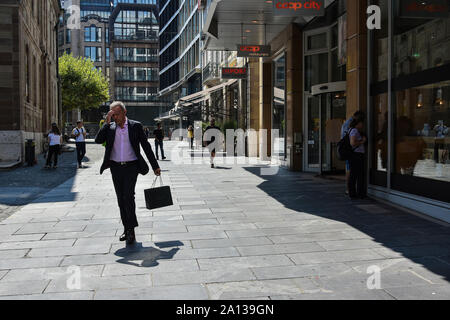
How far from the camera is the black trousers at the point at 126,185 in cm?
591

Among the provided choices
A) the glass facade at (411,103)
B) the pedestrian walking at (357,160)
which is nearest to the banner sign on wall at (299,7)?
the glass facade at (411,103)

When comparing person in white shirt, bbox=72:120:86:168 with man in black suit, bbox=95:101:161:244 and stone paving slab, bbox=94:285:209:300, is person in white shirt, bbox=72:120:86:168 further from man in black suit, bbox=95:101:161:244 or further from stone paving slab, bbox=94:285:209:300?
stone paving slab, bbox=94:285:209:300

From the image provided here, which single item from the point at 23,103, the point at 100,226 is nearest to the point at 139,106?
the point at 23,103

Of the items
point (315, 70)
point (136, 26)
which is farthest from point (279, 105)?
point (136, 26)

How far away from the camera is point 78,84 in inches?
1946

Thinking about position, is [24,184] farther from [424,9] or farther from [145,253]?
[424,9]

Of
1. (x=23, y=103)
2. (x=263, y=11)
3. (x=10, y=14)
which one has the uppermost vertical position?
(x=10, y=14)

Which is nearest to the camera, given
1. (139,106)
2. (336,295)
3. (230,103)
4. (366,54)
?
(336,295)

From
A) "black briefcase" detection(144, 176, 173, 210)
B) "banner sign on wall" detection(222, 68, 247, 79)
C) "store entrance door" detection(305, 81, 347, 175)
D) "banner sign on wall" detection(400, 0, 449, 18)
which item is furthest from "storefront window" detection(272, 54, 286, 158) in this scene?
"black briefcase" detection(144, 176, 173, 210)

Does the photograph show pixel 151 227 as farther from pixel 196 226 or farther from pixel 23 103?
pixel 23 103

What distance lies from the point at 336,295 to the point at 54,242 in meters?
3.60

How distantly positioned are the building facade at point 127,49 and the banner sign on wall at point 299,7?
71.8 meters

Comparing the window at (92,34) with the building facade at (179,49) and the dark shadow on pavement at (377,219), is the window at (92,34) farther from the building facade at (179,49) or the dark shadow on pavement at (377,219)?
the dark shadow on pavement at (377,219)

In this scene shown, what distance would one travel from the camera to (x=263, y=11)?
14.2m
